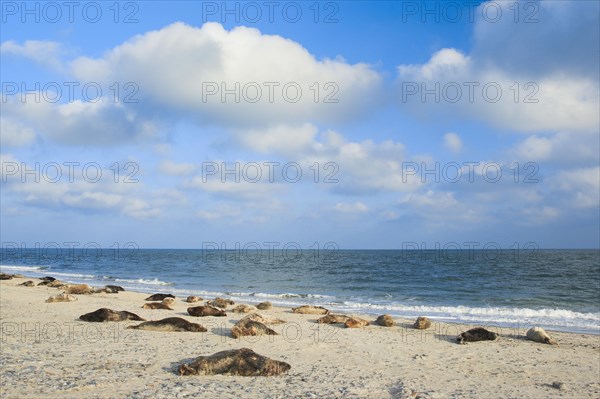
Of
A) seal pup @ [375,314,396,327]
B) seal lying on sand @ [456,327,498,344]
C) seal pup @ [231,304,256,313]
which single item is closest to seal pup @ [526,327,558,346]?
seal lying on sand @ [456,327,498,344]

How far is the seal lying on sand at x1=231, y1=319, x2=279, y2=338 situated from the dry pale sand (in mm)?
318

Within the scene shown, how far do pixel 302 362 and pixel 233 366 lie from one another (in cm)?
205

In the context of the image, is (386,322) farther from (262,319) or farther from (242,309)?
(242,309)

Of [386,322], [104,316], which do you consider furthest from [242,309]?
[386,322]

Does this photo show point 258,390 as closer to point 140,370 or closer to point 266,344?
point 140,370

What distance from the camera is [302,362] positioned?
32.9 feet

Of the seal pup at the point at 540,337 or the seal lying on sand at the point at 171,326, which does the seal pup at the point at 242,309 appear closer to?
the seal lying on sand at the point at 171,326

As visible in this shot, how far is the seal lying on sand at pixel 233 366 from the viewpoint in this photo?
27.5 feet

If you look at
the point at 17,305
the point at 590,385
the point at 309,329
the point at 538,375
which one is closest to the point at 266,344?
the point at 309,329

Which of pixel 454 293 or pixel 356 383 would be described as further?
pixel 454 293

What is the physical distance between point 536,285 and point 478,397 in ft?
112

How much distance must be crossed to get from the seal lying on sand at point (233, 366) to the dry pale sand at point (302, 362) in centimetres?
18

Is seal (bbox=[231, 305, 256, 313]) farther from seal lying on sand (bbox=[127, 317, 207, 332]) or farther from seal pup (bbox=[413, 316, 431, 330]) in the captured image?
seal pup (bbox=[413, 316, 431, 330])

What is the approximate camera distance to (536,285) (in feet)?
125
